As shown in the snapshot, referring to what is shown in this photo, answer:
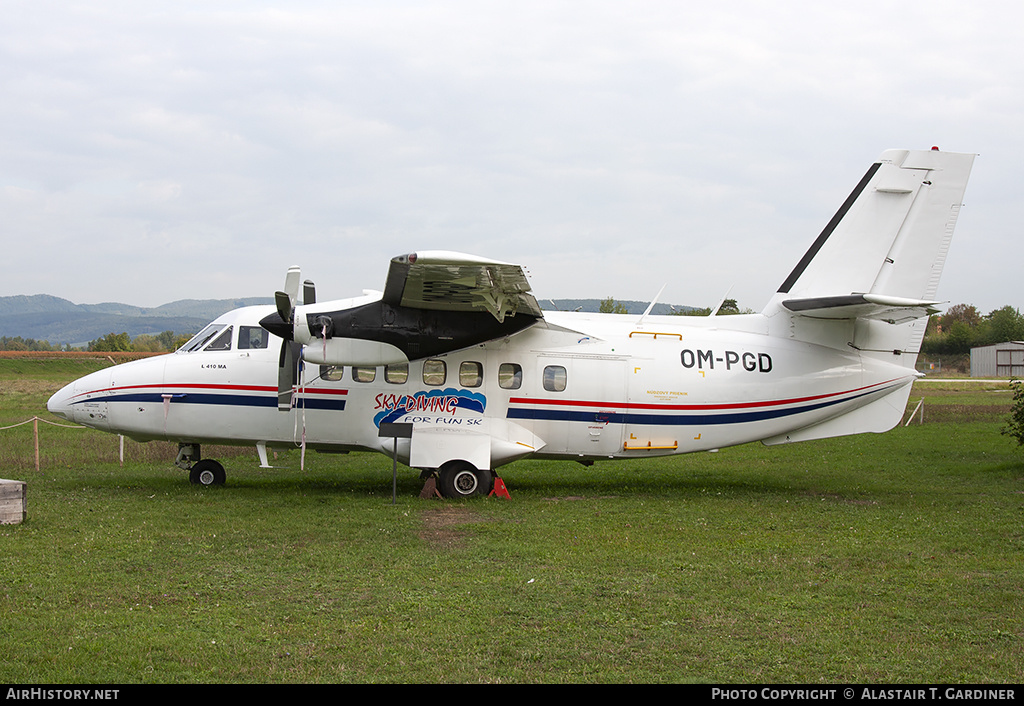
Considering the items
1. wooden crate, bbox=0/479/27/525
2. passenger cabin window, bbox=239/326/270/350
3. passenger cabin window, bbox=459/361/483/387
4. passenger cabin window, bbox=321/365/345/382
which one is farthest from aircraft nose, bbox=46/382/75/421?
passenger cabin window, bbox=459/361/483/387

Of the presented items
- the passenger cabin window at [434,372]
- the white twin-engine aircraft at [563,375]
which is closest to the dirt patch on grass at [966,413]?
the white twin-engine aircraft at [563,375]

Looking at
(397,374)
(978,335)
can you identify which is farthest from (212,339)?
(978,335)

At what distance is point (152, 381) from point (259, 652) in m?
9.79

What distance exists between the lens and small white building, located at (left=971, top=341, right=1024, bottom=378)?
69625 millimetres

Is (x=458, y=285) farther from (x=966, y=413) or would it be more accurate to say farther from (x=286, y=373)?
(x=966, y=413)

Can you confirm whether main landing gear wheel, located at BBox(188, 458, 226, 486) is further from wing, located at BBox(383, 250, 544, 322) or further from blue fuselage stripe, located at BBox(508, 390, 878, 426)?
blue fuselage stripe, located at BBox(508, 390, 878, 426)

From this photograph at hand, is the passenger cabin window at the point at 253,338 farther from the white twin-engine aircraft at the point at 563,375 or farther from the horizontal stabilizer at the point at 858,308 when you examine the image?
the horizontal stabilizer at the point at 858,308

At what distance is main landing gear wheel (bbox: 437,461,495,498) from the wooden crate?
244 inches

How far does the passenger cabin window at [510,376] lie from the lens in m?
14.4

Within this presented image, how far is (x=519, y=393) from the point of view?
14406 millimetres

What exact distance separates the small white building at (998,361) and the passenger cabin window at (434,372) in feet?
226
